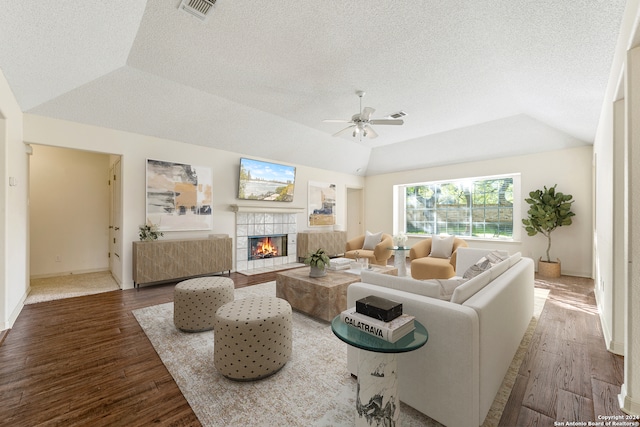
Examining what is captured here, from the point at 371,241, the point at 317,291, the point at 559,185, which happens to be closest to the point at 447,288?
the point at 317,291

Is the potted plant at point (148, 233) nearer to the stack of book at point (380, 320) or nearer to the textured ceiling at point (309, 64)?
the textured ceiling at point (309, 64)

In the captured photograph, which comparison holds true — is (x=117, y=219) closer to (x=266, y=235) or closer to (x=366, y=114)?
(x=266, y=235)

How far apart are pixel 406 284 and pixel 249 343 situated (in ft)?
4.02

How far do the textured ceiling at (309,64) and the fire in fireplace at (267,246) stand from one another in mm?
2379

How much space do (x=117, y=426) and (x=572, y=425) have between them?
2.67 metres

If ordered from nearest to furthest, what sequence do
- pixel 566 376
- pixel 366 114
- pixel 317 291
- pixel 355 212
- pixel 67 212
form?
1. pixel 566 376
2. pixel 317 291
3. pixel 366 114
4. pixel 67 212
5. pixel 355 212

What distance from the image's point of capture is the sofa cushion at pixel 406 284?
68.1 inches

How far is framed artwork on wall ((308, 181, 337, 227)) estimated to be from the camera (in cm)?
746

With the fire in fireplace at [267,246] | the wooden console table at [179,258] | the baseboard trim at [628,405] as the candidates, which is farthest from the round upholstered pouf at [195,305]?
the fire in fireplace at [267,246]

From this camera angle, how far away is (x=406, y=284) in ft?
6.05

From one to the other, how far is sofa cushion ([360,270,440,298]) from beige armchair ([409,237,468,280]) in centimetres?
284

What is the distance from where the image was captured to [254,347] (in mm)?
1943

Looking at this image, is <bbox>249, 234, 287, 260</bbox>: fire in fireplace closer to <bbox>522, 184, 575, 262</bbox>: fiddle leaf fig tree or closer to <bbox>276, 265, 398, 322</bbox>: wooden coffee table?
<bbox>276, 265, 398, 322</bbox>: wooden coffee table

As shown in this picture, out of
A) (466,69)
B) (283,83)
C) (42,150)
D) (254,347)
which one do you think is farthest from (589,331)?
(42,150)
